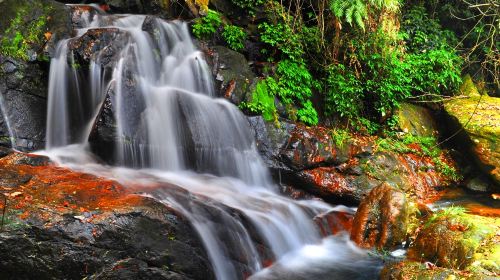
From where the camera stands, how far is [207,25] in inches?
347

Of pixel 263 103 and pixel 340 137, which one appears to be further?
pixel 340 137

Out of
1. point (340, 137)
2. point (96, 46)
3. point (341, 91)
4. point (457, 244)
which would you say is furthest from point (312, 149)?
point (96, 46)

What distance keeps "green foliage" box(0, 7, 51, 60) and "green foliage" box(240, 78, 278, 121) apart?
3744 mm

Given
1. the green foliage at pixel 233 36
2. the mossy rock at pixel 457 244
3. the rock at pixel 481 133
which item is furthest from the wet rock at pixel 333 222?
the green foliage at pixel 233 36

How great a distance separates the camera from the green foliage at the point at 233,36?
8.95m

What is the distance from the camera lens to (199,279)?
13.4ft

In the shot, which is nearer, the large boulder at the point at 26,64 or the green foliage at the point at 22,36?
the large boulder at the point at 26,64

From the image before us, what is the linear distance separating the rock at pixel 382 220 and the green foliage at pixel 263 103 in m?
2.67

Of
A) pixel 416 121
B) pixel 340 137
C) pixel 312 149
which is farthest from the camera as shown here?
pixel 416 121

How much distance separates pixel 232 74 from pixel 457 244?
201 inches

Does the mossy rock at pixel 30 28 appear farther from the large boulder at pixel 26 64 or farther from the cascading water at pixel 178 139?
the cascading water at pixel 178 139

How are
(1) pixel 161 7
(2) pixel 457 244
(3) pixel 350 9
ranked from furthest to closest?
(1) pixel 161 7 < (3) pixel 350 9 < (2) pixel 457 244

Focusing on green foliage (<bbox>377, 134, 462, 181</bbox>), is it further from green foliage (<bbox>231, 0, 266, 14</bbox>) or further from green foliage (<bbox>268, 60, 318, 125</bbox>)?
green foliage (<bbox>231, 0, 266, 14</bbox>)

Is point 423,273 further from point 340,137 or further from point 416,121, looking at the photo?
point 416,121
